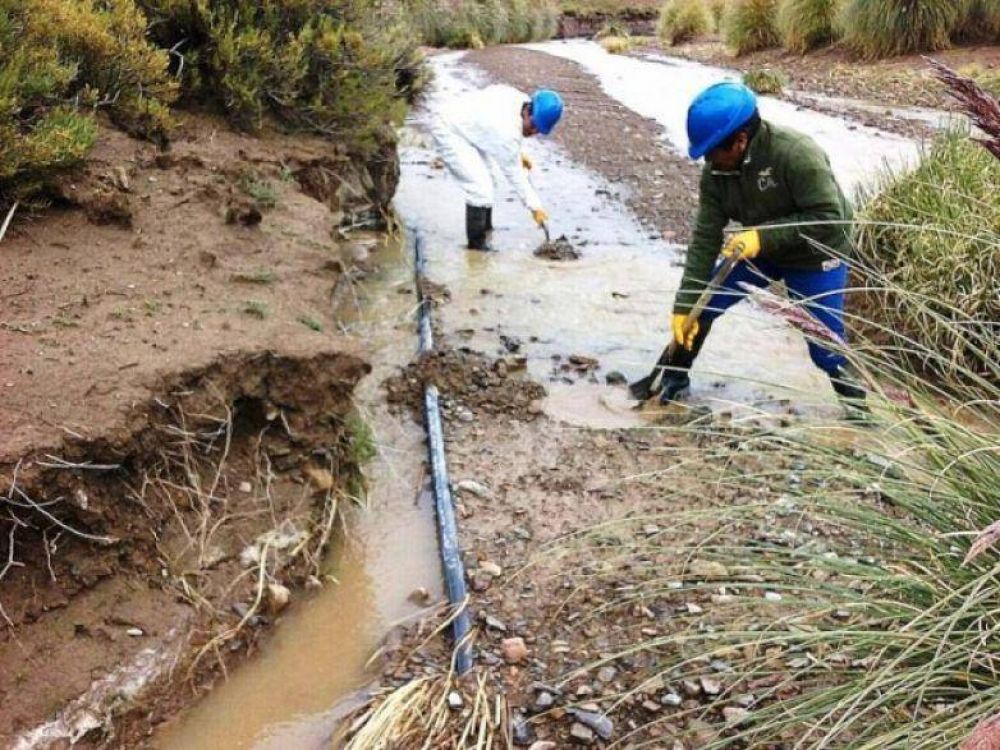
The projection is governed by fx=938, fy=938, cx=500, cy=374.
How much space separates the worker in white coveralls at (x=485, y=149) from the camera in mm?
7391

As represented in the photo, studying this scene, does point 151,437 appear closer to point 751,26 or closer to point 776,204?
point 776,204

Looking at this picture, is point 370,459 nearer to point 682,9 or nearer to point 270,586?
point 270,586

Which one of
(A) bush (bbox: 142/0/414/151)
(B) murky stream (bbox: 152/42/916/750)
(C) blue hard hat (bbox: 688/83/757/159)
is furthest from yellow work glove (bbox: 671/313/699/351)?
(A) bush (bbox: 142/0/414/151)

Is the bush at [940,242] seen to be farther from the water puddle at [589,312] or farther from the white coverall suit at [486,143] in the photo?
the white coverall suit at [486,143]

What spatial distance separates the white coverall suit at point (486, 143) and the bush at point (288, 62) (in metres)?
0.66

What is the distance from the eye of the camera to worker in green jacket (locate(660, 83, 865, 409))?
3996 mm

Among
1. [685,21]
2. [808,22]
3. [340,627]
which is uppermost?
[808,22]

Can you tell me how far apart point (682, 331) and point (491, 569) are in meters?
1.61

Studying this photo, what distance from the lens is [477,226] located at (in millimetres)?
7473

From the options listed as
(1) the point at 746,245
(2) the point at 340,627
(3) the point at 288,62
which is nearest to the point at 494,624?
(2) the point at 340,627

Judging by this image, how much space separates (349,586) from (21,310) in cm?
160

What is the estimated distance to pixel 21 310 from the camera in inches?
138

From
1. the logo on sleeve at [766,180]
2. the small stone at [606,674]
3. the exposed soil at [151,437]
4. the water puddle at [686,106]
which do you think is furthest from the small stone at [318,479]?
the water puddle at [686,106]

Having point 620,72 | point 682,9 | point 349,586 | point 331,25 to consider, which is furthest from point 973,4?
point 349,586
